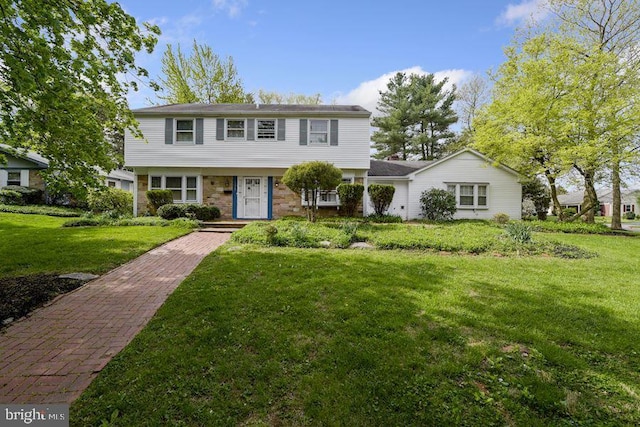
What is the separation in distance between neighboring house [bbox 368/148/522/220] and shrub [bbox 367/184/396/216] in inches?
93.2

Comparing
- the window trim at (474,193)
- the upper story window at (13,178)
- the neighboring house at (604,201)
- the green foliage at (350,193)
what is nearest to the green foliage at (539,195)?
the window trim at (474,193)

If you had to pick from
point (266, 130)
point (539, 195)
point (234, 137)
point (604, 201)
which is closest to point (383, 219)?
point (266, 130)

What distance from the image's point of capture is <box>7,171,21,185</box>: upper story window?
62.6 feet

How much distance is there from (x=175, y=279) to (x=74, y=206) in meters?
18.6

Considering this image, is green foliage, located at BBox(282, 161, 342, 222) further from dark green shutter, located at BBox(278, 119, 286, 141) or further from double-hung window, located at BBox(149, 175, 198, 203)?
double-hung window, located at BBox(149, 175, 198, 203)

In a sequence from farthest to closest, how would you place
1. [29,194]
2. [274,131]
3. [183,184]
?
[29,194] → [183,184] → [274,131]

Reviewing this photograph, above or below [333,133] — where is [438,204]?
below

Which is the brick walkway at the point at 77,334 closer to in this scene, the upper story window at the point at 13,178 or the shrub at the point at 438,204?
the shrub at the point at 438,204

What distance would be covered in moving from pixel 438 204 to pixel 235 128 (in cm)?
1079

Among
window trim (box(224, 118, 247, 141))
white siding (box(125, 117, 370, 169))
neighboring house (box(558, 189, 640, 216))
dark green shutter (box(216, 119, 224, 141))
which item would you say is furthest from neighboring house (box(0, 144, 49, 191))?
neighboring house (box(558, 189, 640, 216))

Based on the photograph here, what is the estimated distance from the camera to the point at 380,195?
13.8m

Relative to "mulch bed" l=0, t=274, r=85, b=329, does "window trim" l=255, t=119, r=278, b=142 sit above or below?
above

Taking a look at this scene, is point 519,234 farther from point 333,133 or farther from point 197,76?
point 197,76

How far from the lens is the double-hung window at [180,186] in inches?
584
